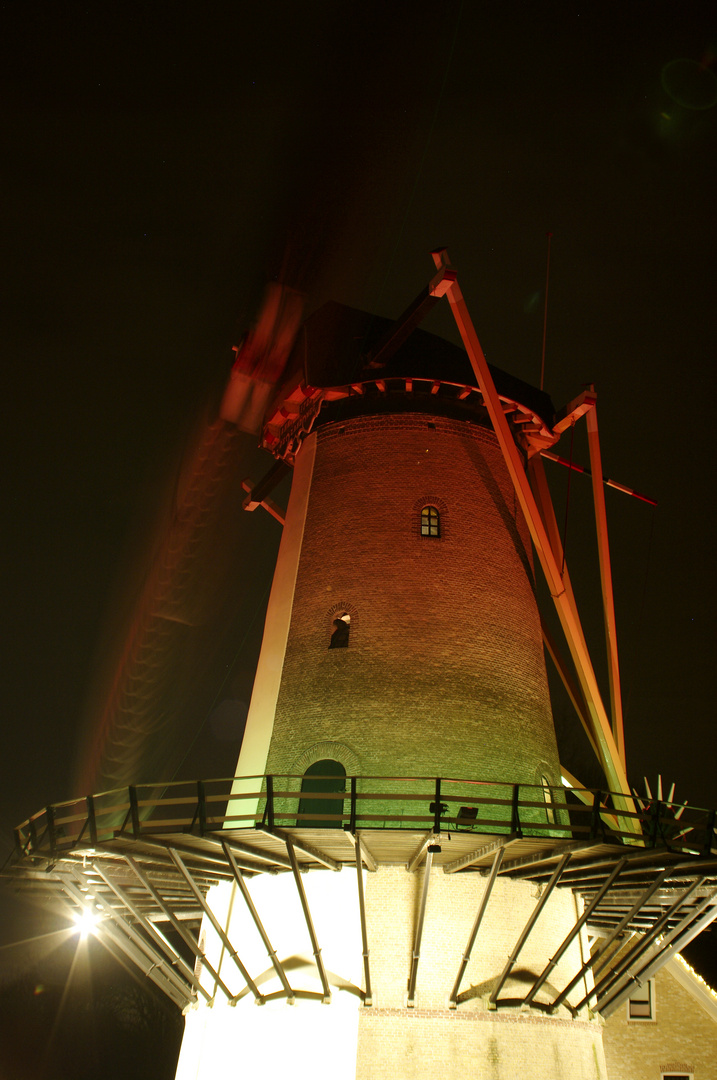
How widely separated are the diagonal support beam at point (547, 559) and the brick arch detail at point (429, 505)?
1.46 meters

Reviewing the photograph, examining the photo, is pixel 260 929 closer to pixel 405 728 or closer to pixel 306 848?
pixel 306 848

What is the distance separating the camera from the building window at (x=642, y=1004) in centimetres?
1930

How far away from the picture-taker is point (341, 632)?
54.2 feet

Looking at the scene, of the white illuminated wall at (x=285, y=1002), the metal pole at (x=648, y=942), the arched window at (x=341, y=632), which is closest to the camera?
the white illuminated wall at (x=285, y=1002)

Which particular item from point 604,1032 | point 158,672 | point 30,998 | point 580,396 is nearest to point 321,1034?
point 604,1032

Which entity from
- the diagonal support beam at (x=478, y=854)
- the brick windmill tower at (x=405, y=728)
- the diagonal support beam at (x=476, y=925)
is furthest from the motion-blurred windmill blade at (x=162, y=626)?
the diagonal support beam at (x=476, y=925)

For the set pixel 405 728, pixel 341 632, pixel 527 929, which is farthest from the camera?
pixel 341 632

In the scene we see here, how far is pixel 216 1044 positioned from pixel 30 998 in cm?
3871

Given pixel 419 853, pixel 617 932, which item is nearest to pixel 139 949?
pixel 419 853

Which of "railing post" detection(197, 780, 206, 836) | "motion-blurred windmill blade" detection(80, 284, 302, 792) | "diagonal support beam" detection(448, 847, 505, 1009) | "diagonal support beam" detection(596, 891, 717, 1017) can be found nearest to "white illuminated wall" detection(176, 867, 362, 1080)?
"diagonal support beam" detection(448, 847, 505, 1009)

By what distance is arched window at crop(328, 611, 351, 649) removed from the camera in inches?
638

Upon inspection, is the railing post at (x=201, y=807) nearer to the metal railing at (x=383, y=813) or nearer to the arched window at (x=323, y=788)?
the metal railing at (x=383, y=813)

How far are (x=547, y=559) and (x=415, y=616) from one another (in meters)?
2.82

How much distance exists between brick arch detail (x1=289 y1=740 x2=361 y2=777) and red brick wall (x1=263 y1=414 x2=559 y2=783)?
6cm
